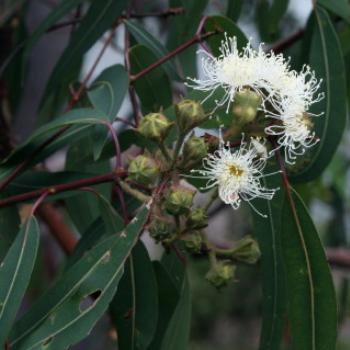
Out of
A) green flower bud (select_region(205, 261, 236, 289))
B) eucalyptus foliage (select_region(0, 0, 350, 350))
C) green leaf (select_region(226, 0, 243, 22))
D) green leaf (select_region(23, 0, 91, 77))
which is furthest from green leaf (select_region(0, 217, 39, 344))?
green leaf (select_region(226, 0, 243, 22))

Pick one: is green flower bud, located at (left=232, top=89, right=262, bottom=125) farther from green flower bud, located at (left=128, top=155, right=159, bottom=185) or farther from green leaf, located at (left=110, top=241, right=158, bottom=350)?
green leaf, located at (left=110, top=241, right=158, bottom=350)

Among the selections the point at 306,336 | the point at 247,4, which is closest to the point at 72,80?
the point at 306,336

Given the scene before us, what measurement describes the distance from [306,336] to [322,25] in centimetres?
56

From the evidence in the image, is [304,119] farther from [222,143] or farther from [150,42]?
[150,42]

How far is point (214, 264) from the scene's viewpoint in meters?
1.03

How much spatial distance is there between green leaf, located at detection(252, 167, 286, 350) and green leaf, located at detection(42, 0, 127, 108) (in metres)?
0.40

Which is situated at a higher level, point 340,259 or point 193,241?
point 193,241

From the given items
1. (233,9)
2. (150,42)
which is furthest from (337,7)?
(150,42)

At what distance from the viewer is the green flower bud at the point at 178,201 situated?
917mm

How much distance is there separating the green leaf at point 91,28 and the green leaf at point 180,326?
17.2 inches

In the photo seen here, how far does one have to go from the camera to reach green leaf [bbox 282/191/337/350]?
0.99 metres

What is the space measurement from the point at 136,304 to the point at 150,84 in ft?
1.21

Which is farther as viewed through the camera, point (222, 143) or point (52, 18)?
point (52, 18)

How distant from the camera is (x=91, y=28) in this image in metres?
1.34
